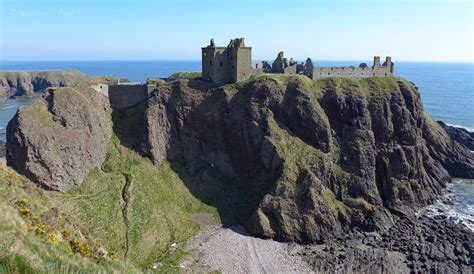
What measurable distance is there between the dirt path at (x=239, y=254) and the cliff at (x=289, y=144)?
2.57m

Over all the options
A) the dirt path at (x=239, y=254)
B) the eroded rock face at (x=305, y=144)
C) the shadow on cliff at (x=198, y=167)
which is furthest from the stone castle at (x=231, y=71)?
the dirt path at (x=239, y=254)

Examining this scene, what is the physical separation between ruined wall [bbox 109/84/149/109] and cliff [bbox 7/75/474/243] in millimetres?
1675

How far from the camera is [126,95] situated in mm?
67125

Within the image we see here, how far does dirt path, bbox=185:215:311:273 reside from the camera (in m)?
47.4

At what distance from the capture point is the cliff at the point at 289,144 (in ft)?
188

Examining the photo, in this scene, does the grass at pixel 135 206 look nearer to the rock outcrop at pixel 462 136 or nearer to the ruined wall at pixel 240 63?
the ruined wall at pixel 240 63

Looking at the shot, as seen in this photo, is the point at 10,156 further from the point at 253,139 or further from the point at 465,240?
the point at 465,240

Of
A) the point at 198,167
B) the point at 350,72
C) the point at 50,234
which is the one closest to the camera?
the point at 50,234

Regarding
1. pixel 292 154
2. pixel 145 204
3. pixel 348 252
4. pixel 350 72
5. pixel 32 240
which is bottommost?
pixel 348 252

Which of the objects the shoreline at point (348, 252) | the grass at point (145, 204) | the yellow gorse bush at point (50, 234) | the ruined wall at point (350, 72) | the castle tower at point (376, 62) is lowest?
the shoreline at point (348, 252)

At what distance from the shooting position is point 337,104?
229 feet

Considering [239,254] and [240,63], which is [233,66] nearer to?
[240,63]

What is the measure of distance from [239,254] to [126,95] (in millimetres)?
34475

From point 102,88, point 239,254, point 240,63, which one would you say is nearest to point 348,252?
point 239,254
